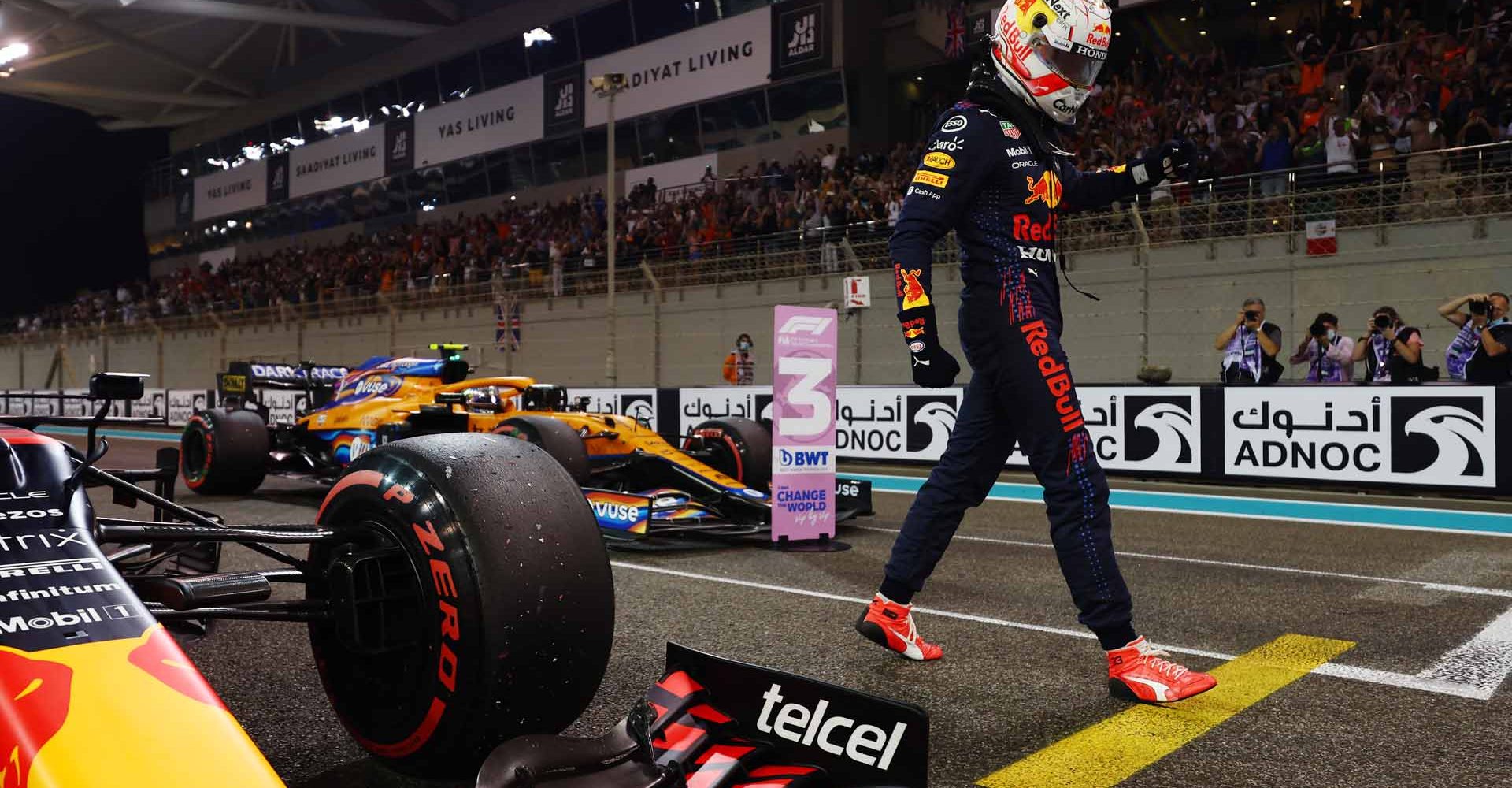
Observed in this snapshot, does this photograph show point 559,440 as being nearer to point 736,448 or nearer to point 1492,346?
point 736,448

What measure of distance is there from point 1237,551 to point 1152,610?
197 centimetres

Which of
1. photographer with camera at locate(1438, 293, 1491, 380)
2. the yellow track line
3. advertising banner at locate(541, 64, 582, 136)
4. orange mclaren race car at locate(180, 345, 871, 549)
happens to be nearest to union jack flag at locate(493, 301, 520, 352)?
advertising banner at locate(541, 64, 582, 136)

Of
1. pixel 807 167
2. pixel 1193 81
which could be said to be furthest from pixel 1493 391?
pixel 807 167

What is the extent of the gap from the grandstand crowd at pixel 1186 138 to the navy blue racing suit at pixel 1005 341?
951cm

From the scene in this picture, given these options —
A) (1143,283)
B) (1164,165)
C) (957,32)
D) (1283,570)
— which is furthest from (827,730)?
(957,32)

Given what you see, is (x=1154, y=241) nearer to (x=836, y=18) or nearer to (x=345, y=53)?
(x=836, y=18)

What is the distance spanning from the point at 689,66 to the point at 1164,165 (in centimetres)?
2331

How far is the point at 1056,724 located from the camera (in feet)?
9.12

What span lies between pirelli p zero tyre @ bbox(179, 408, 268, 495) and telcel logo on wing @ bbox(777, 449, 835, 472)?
180 inches

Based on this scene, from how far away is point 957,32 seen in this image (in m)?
20.9

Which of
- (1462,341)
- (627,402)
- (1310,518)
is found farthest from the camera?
(627,402)

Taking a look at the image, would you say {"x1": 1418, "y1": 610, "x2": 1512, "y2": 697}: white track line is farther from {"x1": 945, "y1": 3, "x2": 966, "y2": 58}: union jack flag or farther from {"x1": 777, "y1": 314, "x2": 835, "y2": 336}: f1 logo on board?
{"x1": 945, "y1": 3, "x2": 966, "y2": 58}: union jack flag

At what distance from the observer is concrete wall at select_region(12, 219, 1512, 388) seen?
37.8ft

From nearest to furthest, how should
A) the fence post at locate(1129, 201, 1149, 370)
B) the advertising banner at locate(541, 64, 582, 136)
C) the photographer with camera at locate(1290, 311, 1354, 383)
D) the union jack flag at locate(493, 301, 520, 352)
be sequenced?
the photographer with camera at locate(1290, 311, 1354, 383) → the fence post at locate(1129, 201, 1149, 370) → the union jack flag at locate(493, 301, 520, 352) → the advertising banner at locate(541, 64, 582, 136)
